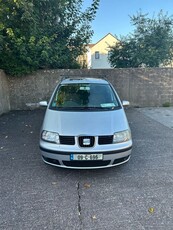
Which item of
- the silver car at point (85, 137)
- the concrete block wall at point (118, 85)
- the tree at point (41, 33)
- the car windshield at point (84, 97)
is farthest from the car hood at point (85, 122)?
the concrete block wall at point (118, 85)

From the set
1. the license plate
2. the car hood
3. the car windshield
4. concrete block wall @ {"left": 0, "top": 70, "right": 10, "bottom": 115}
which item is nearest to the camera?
the license plate

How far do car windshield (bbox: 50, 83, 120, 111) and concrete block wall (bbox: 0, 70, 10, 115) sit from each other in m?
5.00

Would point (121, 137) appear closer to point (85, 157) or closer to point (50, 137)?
point (85, 157)

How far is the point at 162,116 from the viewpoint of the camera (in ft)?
26.2

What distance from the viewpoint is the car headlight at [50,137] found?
308cm

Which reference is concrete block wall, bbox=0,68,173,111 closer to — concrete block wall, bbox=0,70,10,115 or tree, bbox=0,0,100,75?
concrete block wall, bbox=0,70,10,115

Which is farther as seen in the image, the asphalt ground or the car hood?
the car hood

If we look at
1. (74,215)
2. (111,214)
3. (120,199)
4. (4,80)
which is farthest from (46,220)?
(4,80)

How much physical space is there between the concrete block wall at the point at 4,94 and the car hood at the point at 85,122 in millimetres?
5620

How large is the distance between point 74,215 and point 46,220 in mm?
351

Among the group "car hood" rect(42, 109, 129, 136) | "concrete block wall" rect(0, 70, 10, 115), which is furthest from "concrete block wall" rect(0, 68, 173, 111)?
"car hood" rect(42, 109, 129, 136)

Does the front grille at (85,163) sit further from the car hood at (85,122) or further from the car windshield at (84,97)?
the car windshield at (84,97)

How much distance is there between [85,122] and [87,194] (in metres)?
1.15

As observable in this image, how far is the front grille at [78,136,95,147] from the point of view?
2.96 metres
